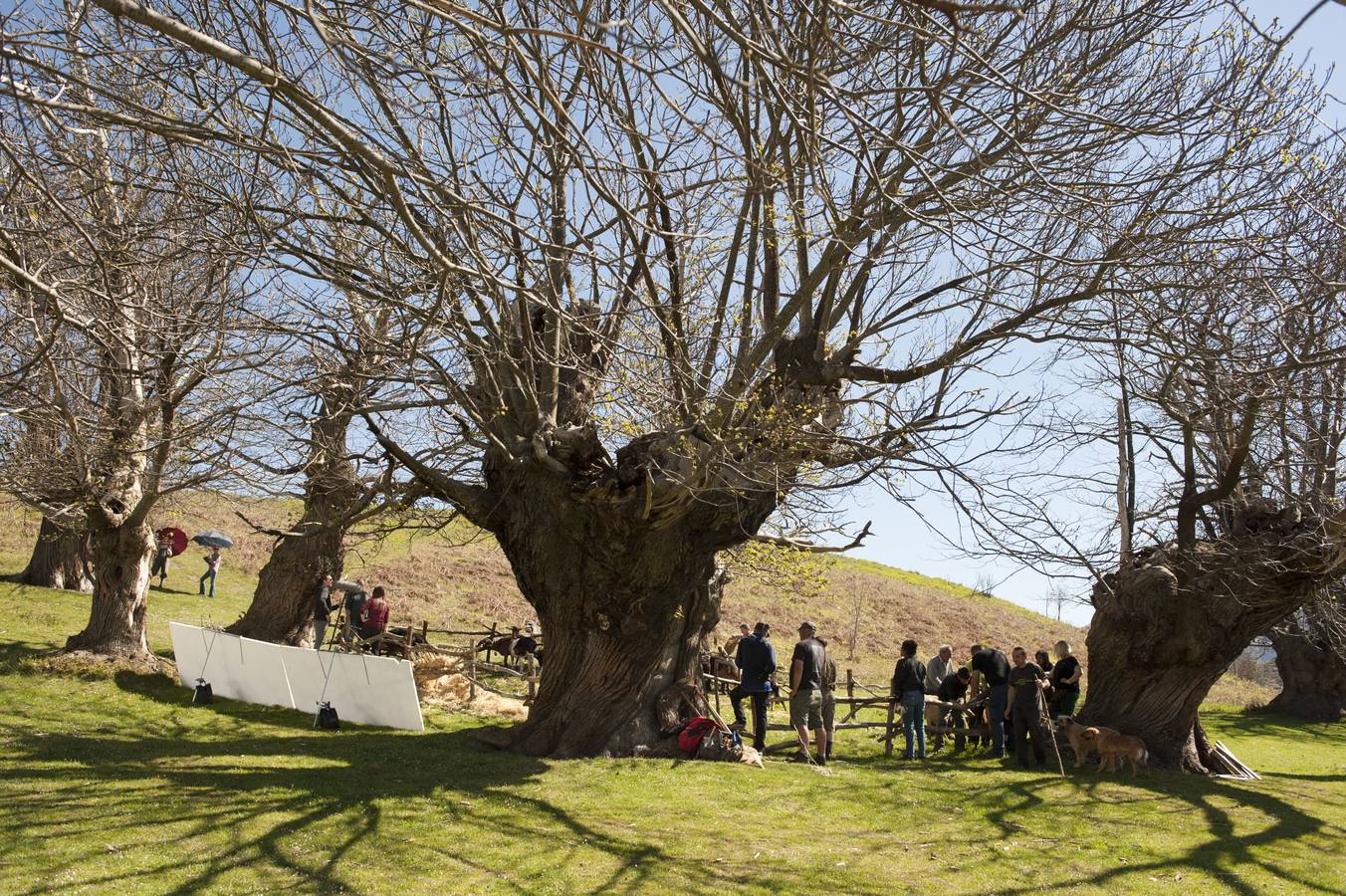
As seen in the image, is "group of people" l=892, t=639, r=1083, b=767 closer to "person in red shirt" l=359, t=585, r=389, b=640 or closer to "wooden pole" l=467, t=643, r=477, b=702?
"wooden pole" l=467, t=643, r=477, b=702

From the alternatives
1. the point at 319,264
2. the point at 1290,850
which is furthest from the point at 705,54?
the point at 1290,850

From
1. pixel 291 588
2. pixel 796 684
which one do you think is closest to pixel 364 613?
pixel 291 588

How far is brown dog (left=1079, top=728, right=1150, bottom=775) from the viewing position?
454 inches

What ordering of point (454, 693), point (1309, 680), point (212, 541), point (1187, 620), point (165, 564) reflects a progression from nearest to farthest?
point (1187, 620)
point (454, 693)
point (1309, 680)
point (165, 564)
point (212, 541)

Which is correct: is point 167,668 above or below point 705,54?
below

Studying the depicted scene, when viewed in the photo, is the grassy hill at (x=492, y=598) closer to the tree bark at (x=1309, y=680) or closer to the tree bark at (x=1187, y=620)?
the tree bark at (x=1309, y=680)

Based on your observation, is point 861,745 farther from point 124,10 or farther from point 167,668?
point 124,10

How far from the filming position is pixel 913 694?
12523 mm

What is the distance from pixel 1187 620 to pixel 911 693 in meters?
3.52

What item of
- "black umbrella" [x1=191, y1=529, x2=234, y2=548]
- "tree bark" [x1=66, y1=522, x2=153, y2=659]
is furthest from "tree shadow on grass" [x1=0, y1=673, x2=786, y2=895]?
"black umbrella" [x1=191, y1=529, x2=234, y2=548]

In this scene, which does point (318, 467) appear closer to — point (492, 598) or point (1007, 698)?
point (1007, 698)

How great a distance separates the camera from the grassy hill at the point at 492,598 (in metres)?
25.0

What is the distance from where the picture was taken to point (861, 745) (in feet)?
46.4

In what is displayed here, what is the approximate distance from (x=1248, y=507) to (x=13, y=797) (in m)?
13.5
